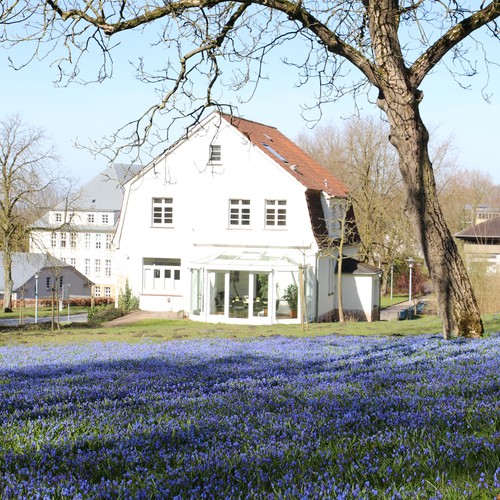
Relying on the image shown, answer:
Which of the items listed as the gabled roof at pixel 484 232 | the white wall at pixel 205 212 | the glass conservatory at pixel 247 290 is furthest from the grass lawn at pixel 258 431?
the gabled roof at pixel 484 232

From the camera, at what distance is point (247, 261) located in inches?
1607

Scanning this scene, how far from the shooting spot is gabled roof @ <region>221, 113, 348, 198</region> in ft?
142

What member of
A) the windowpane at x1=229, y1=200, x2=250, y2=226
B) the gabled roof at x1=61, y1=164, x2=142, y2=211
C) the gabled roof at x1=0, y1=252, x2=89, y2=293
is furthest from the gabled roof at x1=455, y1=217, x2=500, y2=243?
the gabled roof at x1=61, y1=164, x2=142, y2=211

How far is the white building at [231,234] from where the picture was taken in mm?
40812

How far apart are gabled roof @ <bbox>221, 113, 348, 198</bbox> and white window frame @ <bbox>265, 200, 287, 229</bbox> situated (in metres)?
1.78

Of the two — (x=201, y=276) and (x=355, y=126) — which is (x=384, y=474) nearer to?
(x=201, y=276)

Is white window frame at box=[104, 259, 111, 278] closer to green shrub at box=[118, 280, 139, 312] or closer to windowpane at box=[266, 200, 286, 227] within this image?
green shrub at box=[118, 280, 139, 312]

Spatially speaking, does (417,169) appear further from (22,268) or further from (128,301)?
(22,268)

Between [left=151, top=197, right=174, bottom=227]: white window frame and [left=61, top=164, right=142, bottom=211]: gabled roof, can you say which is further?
[left=61, top=164, right=142, bottom=211]: gabled roof

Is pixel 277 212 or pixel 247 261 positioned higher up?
pixel 277 212

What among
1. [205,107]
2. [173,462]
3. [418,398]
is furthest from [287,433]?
[205,107]

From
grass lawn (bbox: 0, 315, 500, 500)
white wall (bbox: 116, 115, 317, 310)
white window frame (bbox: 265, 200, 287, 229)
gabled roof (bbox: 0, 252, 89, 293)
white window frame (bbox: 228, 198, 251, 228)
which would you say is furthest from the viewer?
gabled roof (bbox: 0, 252, 89, 293)

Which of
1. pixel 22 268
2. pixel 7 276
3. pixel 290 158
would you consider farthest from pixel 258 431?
pixel 22 268

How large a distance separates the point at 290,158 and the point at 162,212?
28.0 feet
